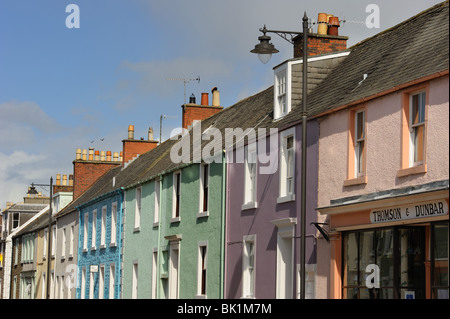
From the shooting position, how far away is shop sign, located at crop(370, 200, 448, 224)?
15.9 meters

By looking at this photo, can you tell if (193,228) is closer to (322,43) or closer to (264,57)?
(322,43)

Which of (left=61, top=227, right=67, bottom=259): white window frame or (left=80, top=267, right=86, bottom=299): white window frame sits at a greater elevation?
(left=61, top=227, right=67, bottom=259): white window frame

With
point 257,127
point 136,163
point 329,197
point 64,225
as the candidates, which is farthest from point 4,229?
point 329,197

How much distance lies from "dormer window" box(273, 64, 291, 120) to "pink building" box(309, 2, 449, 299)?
241 cm

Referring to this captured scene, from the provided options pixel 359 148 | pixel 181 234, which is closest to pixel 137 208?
pixel 181 234

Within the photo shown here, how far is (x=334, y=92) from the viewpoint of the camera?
2183 cm

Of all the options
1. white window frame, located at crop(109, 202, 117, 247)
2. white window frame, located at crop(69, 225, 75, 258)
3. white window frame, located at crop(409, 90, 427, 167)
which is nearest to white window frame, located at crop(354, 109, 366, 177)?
white window frame, located at crop(409, 90, 427, 167)

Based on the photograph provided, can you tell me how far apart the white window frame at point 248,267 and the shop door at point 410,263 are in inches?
279

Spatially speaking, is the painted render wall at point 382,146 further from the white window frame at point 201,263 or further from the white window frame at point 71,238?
the white window frame at point 71,238

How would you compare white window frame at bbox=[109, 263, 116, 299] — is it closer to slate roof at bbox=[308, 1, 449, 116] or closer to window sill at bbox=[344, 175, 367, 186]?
slate roof at bbox=[308, 1, 449, 116]

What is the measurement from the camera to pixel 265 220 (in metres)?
23.4

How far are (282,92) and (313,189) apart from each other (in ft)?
15.1
